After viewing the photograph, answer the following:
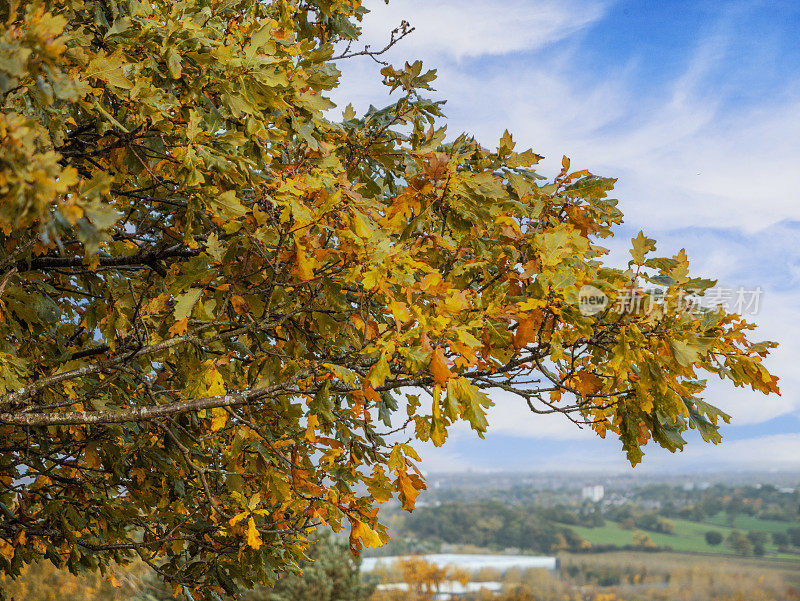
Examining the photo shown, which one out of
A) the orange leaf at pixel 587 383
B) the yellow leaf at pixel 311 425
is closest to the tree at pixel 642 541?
the yellow leaf at pixel 311 425

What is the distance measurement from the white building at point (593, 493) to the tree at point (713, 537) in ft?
26.2

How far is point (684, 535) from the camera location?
30578 mm

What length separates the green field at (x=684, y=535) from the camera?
2795cm

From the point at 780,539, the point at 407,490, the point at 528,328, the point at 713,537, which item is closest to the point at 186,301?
the point at 407,490

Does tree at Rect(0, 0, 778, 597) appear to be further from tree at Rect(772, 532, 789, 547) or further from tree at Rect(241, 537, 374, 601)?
tree at Rect(772, 532, 789, 547)

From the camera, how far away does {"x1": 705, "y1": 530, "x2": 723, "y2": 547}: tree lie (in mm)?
29328

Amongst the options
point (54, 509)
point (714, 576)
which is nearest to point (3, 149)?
point (54, 509)

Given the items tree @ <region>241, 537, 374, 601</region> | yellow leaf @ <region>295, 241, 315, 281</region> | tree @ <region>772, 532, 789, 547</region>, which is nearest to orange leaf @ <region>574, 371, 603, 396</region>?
yellow leaf @ <region>295, 241, 315, 281</region>

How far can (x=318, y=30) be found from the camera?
547 cm

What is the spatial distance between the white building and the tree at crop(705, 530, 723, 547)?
799 cm

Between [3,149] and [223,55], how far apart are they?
1521 millimetres

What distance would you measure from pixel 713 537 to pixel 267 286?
32.3m

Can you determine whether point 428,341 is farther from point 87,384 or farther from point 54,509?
point 54,509

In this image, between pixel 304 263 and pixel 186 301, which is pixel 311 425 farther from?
pixel 304 263
